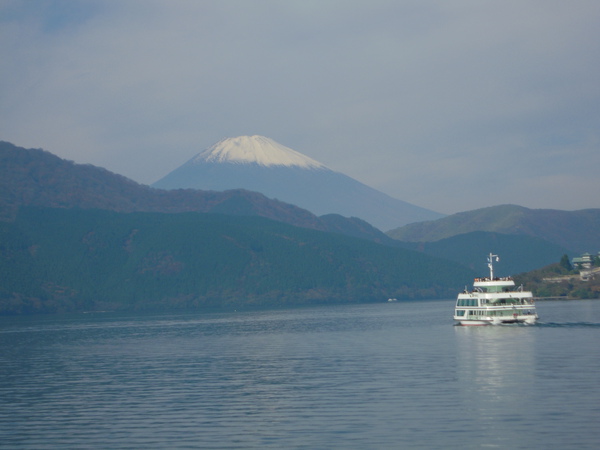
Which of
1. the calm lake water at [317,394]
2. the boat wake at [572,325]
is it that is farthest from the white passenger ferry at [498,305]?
the calm lake water at [317,394]

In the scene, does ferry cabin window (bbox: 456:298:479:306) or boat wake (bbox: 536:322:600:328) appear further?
ferry cabin window (bbox: 456:298:479:306)

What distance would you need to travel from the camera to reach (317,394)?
59.5m

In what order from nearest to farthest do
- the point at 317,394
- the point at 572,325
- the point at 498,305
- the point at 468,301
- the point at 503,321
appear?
the point at 317,394
the point at 572,325
the point at 503,321
the point at 498,305
the point at 468,301

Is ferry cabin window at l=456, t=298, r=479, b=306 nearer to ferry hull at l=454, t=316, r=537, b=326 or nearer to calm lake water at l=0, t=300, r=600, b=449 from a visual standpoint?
ferry hull at l=454, t=316, r=537, b=326

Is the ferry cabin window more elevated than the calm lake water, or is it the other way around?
the ferry cabin window

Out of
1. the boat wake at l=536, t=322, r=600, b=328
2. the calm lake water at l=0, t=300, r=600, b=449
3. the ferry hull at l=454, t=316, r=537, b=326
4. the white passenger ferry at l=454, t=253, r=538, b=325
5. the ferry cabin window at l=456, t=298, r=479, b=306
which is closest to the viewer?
the calm lake water at l=0, t=300, r=600, b=449

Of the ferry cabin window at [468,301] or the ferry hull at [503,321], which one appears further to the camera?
the ferry cabin window at [468,301]

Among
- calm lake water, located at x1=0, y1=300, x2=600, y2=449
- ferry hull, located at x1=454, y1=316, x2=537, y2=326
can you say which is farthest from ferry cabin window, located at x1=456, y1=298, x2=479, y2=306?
calm lake water, located at x1=0, y1=300, x2=600, y2=449

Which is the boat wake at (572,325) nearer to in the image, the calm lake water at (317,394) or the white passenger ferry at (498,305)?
the white passenger ferry at (498,305)

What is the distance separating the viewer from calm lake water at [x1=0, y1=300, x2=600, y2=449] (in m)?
44.9

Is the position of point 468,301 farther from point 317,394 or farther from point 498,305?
point 317,394

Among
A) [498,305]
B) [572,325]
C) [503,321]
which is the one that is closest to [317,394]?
[503,321]

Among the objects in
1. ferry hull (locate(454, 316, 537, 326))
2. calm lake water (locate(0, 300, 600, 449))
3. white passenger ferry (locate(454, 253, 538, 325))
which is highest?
white passenger ferry (locate(454, 253, 538, 325))

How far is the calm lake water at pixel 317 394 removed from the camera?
147 feet
